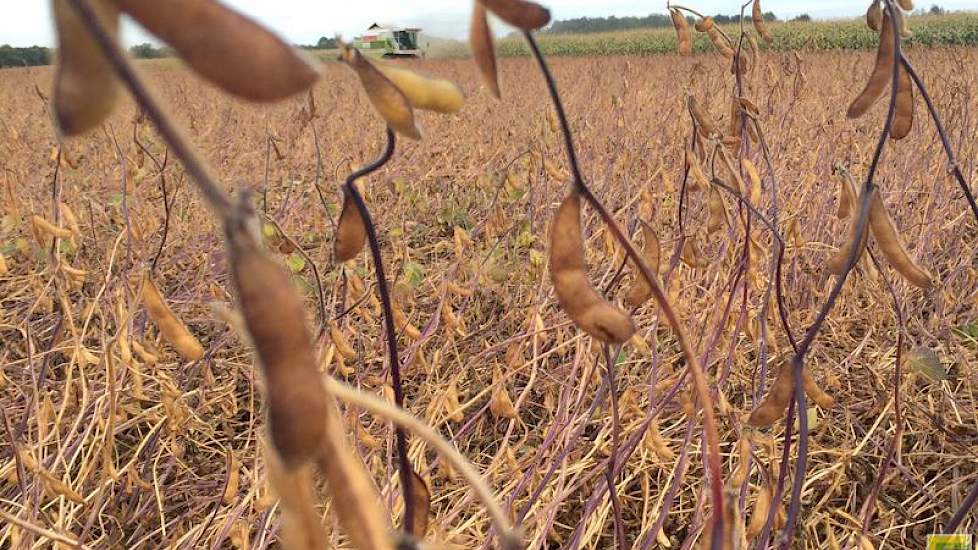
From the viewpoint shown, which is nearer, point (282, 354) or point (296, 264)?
A: point (282, 354)

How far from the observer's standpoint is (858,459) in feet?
3.62

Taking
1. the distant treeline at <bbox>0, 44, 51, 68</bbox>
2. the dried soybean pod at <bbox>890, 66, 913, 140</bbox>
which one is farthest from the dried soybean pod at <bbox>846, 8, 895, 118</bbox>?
the distant treeline at <bbox>0, 44, 51, 68</bbox>

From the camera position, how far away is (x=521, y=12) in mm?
247

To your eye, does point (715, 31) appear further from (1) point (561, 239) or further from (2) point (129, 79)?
(2) point (129, 79)

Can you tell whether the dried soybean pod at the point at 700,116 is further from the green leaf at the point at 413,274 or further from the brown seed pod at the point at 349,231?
the green leaf at the point at 413,274

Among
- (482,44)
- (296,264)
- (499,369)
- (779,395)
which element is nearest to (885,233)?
(779,395)

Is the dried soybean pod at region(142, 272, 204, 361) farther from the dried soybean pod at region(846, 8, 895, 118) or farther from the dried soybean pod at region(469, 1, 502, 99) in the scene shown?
the dried soybean pod at region(846, 8, 895, 118)

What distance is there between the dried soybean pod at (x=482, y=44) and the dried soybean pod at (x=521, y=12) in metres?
0.02

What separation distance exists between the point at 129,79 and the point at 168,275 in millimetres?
2009

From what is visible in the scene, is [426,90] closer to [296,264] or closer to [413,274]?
[413,274]

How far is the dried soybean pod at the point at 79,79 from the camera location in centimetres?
15

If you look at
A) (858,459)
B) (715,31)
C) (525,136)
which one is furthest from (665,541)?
(525,136)

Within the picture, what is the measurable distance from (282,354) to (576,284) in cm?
16

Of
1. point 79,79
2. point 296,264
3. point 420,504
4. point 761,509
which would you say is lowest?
point 296,264
